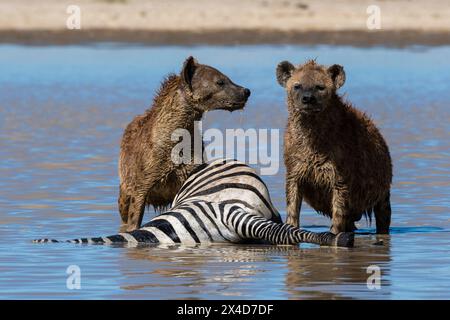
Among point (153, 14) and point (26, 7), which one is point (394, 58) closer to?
point (153, 14)

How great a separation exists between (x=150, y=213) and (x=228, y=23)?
85.2 ft

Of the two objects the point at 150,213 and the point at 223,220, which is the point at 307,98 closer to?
the point at 223,220

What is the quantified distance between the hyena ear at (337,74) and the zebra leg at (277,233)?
144cm

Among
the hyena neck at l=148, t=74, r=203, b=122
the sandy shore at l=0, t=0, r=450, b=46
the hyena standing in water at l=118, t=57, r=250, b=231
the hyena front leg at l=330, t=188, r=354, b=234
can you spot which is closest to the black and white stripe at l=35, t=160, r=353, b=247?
the hyena standing in water at l=118, t=57, r=250, b=231

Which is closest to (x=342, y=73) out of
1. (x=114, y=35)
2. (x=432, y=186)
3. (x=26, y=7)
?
(x=432, y=186)

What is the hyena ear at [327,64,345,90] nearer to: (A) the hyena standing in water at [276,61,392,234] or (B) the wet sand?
(A) the hyena standing in water at [276,61,392,234]

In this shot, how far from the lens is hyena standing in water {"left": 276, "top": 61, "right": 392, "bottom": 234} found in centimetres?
1195

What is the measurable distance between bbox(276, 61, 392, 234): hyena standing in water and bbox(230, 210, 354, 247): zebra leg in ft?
1.60

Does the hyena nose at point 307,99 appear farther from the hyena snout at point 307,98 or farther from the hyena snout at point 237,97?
the hyena snout at point 237,97

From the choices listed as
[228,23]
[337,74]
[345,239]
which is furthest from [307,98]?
[228,23]

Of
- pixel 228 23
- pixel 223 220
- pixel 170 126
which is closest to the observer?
pixel 223 220

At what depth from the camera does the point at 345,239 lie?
11.3 metres

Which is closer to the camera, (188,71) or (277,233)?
(277,233)

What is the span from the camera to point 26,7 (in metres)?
41.2
